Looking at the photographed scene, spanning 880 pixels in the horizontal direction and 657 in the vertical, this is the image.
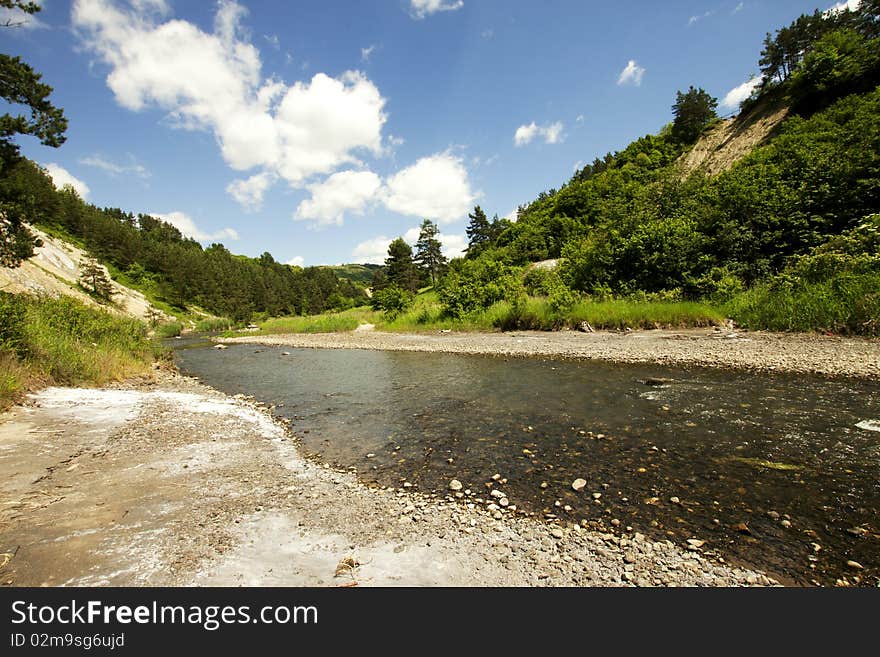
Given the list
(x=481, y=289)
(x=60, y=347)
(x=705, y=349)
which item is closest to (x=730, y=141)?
(x=481, y=289)

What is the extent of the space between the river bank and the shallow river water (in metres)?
1.04

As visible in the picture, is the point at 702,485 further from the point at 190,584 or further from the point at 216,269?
the point at 216,269

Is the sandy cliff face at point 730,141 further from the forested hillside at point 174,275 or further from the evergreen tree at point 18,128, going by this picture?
the forested hillside at point 174,275

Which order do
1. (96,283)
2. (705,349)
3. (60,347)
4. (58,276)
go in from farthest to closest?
(96,283)
(58,276)
(705,349)
(60,347)

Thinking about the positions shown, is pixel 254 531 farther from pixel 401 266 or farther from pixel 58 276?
pixel 58 276

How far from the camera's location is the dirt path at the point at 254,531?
2838mm

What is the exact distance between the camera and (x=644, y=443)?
20.2 ft

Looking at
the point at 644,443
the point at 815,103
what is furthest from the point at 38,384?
the point at 815,103

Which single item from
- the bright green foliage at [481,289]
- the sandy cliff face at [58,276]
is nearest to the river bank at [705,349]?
the bright green foliage at [481,289]

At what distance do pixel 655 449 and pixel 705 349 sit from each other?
9.71m

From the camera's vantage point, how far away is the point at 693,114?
53.5 metres

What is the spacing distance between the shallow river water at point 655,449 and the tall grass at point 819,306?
18.5 feet

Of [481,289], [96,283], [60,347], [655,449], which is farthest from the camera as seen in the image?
[96,283]
